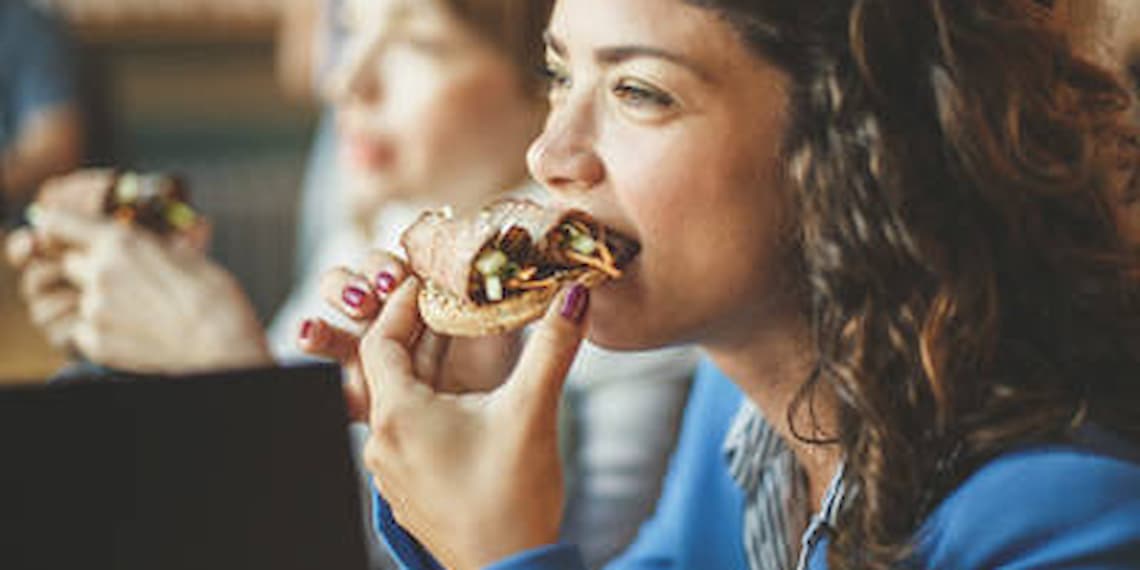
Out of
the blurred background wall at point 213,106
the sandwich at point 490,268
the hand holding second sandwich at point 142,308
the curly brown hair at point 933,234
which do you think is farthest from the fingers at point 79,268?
the blurred background wall at point 213,106

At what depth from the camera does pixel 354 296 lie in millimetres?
1059

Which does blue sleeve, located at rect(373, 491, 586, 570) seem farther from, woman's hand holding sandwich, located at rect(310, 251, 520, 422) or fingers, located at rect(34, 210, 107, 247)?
fingers, located at rect(34, 210, 107, 247)

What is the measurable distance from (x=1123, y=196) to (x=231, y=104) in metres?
3.05

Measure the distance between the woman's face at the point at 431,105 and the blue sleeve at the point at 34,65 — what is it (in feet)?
4.41

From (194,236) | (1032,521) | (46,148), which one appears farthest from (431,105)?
(46,148)

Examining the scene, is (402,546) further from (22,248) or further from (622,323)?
(22,248)

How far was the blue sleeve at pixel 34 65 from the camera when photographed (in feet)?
9.09

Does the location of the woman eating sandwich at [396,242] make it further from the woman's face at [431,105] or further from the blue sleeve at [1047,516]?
the blue sleeve at [1047,516]

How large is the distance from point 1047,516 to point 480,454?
1.26 ft

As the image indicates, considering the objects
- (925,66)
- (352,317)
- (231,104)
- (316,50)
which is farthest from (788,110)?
(231,104)

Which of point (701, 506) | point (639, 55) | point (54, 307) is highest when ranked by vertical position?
point (639, 55)

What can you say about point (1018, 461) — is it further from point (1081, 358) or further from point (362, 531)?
point (362, 531)

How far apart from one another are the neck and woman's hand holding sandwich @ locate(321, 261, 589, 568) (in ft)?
0.55

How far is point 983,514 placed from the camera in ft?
2.89
